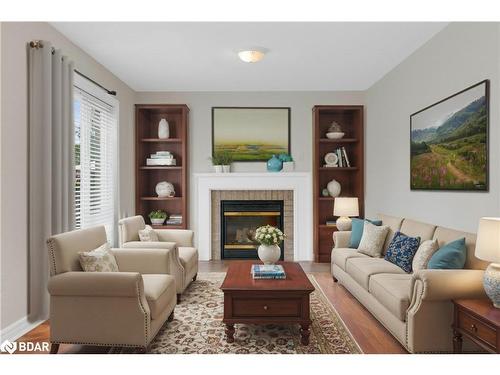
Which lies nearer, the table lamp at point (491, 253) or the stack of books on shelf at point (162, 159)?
the table lamp at point (491, 253)

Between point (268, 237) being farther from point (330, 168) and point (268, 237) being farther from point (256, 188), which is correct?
point (330, 168)

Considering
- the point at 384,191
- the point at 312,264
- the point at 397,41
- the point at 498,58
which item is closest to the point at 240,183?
the point at 312,264

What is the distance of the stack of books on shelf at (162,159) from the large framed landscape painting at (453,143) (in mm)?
3531

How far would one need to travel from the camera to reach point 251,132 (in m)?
5.91

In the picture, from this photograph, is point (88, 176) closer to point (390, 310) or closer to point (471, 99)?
point (390, 310)

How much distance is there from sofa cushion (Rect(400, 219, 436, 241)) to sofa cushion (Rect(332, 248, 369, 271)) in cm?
52

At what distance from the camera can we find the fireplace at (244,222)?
5.91 metres

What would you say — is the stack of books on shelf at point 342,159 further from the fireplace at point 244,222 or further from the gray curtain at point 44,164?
the gray curtain at point 44,164

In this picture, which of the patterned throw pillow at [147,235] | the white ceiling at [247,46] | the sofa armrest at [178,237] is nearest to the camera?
the white ceiling at [247,46]

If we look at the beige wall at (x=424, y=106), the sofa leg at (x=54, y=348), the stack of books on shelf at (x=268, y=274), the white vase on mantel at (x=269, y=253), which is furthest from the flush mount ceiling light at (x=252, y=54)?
the sofa leg at (x=54, y=348)

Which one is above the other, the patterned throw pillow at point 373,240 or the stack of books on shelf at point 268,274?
the patterned throw pillow at point 373,240

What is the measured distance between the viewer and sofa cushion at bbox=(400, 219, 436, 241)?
3400mm

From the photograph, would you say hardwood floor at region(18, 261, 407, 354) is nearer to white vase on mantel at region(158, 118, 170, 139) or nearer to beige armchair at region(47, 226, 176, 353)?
beige armchair at region(47, 226, 176, 353)

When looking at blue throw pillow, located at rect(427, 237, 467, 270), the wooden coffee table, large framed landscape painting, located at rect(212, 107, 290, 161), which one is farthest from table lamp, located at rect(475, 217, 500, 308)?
large framed landscape painting, located at rect(212, 107, 290, 161)
